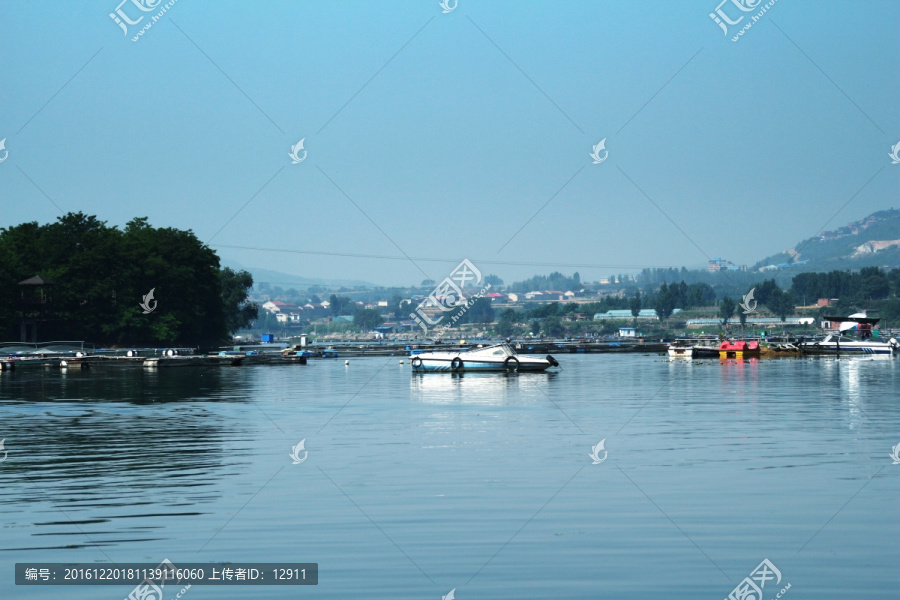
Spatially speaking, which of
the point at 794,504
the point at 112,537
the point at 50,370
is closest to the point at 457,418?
the point at 794,504

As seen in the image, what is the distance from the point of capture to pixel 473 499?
74.0ft

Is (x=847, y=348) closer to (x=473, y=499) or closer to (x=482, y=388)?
(x=482, y=388)

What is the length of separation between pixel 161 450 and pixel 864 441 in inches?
890

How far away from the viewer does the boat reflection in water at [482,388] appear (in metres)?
58.2

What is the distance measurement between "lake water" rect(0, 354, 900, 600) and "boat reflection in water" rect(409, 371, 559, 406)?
9.93 meters

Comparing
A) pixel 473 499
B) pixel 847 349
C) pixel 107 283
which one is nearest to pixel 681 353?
pixel 847 349

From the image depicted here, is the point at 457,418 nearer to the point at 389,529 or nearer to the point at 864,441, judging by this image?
the point at 864,441

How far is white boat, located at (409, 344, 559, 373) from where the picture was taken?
9344 centimetres

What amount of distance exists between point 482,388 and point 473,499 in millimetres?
47761

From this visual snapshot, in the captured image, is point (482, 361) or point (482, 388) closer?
point (482, 388)

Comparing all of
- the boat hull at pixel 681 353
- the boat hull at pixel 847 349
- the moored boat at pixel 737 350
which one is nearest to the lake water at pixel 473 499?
the moored boat at pixel 737 350
